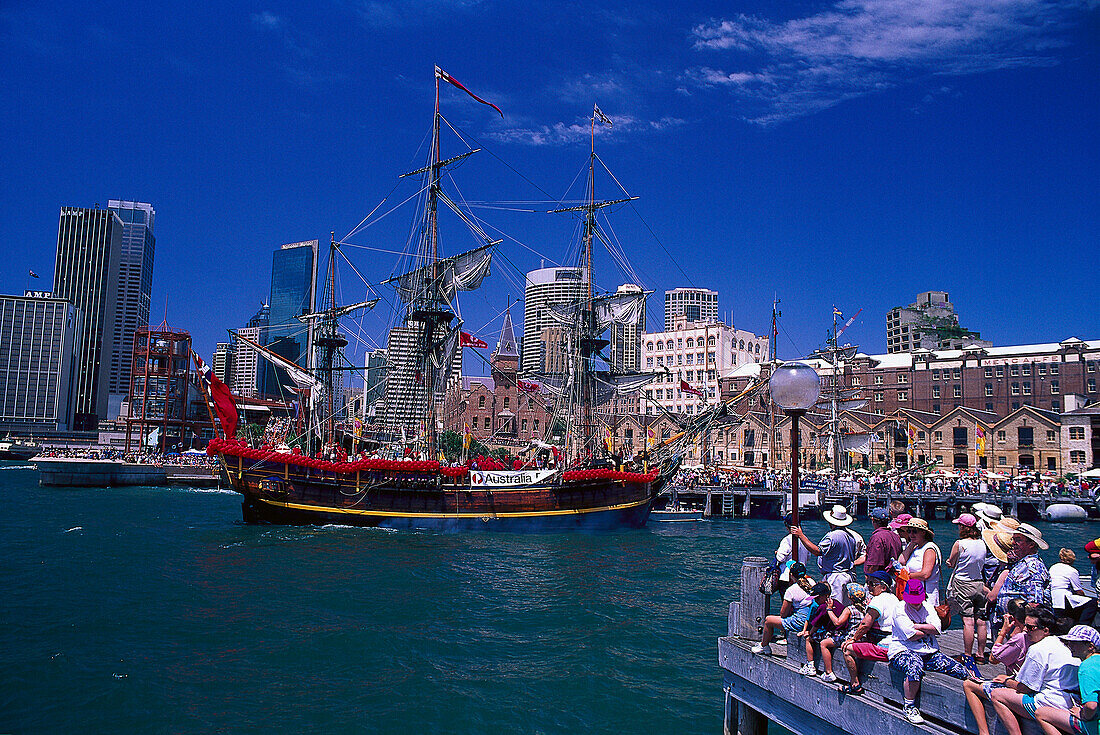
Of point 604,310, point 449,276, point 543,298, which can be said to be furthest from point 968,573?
A: point 543,298

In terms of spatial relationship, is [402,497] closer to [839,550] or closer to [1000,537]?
[839,550]

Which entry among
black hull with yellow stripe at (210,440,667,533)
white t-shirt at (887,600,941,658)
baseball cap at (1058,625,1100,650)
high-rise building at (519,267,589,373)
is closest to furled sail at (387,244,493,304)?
high-rise building at (519,267,589,373)

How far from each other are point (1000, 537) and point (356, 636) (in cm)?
1512

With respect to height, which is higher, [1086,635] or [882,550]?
[882,550]

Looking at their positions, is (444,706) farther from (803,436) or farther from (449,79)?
(803,436)

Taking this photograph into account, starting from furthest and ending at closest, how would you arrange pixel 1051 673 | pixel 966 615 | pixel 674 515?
pixel 674 515
pixel 966 615
pixel 1051 673

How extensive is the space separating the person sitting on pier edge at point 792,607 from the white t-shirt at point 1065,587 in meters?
2.69

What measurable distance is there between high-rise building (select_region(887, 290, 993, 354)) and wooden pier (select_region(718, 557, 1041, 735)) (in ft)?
488

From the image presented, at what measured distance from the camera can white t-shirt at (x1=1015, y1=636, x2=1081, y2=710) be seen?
6.71m

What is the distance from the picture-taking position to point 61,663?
16.4m

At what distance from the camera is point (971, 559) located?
10203mm

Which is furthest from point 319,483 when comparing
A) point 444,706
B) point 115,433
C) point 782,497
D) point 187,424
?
point 115,433

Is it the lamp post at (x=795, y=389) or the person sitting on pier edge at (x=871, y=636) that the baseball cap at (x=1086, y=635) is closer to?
the person sitting on pier edge at (x=871, y=636)

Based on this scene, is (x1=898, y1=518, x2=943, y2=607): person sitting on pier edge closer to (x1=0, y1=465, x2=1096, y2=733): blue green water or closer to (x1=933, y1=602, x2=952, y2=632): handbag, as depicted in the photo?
(x1=933, y1=602, x2=952, y2=632): handbag
